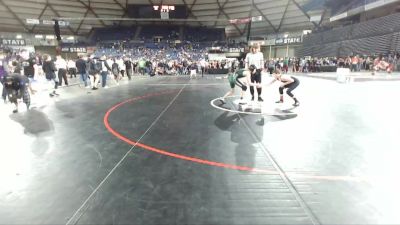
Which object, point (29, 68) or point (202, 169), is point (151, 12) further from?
point (202, 169)

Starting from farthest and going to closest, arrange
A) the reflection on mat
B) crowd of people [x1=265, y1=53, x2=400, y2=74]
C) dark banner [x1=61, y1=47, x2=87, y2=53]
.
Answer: dark banner [x1=61, y1=47, x2=87, y2=53] < crowd of people [x1=265, y1=53, x2=400, y2=74] < the reflection on mat

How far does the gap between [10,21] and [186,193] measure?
47629 mm

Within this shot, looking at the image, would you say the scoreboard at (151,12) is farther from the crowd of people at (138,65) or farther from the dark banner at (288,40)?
the dark banner at (288,40)

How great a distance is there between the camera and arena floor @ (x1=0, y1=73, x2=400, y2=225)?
256 centimetres

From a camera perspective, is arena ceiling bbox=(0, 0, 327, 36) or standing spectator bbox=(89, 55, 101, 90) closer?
standing spectator bbox=(89, 55, 101, 90)

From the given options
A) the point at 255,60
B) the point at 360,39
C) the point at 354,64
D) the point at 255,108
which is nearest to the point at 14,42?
the point at 255,60

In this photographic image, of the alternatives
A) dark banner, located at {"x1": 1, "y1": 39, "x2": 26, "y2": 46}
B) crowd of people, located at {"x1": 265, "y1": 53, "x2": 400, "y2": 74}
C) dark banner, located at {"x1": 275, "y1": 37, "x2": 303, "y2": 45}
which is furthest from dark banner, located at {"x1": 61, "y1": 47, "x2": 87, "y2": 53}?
dark banner, located at {"x1": 275, "y1": 37, "x2": 303, "y2": 45}

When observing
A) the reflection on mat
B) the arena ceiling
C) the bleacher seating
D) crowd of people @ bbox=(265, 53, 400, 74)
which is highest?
the arena ceiling

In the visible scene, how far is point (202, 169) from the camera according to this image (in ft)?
11.7

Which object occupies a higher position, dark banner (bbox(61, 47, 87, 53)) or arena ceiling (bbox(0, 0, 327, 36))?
arena ceiling (bbox(0, 0, 327, 36))

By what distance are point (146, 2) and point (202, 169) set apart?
43.2m

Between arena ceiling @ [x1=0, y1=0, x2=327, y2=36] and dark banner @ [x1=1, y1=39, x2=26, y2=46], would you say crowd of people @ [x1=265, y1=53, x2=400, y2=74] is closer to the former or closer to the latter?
arena ceiling @ [x1=0, y1=0, x2=327, y2=36]

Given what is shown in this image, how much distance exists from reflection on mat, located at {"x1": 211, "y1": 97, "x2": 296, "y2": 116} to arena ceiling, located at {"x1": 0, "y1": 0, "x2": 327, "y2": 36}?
29792 millimetres

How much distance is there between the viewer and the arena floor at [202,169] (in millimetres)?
2562
